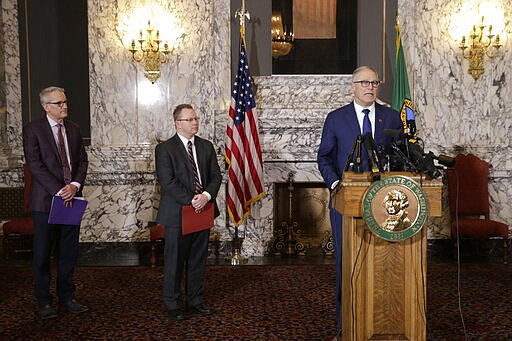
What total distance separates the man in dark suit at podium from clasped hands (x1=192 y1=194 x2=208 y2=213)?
123cm

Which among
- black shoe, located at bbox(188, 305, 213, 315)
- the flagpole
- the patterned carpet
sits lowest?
the patterned carpet

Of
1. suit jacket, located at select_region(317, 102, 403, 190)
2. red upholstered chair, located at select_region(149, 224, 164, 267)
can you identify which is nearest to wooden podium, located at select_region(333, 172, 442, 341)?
suit jacket, located at select_region(317, 102, 403, 190)

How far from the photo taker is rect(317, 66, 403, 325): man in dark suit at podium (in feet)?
13.0

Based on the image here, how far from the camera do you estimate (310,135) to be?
25.7ft

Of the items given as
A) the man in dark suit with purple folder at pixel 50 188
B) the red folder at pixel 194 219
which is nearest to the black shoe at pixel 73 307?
the man in dark suit with purple folder at pixel 50 188

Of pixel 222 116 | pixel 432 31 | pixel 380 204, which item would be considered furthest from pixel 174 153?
pixel 432 31

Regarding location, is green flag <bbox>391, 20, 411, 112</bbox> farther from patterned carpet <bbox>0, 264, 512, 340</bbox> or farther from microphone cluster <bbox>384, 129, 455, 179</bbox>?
microphone cluster <bbox>384, 129, 455, 179</bbox>

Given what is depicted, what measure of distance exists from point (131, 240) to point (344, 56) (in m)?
3.90

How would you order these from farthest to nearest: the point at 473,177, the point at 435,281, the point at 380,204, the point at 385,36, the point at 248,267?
1. the point at 385,36
2. the point at 473,177
3. the point at 248,267
4. the point at 435,281
5. the point at 380,204

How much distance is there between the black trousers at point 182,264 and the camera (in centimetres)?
492

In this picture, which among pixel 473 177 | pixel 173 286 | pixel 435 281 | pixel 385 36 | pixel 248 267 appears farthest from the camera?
pixel 385 36

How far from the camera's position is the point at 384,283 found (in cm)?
330

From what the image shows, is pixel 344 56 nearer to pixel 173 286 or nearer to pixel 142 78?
pixel 142 78

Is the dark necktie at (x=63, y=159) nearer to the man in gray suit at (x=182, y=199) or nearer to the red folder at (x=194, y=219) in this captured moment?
the man in gray suit at (x=182, y=199)
